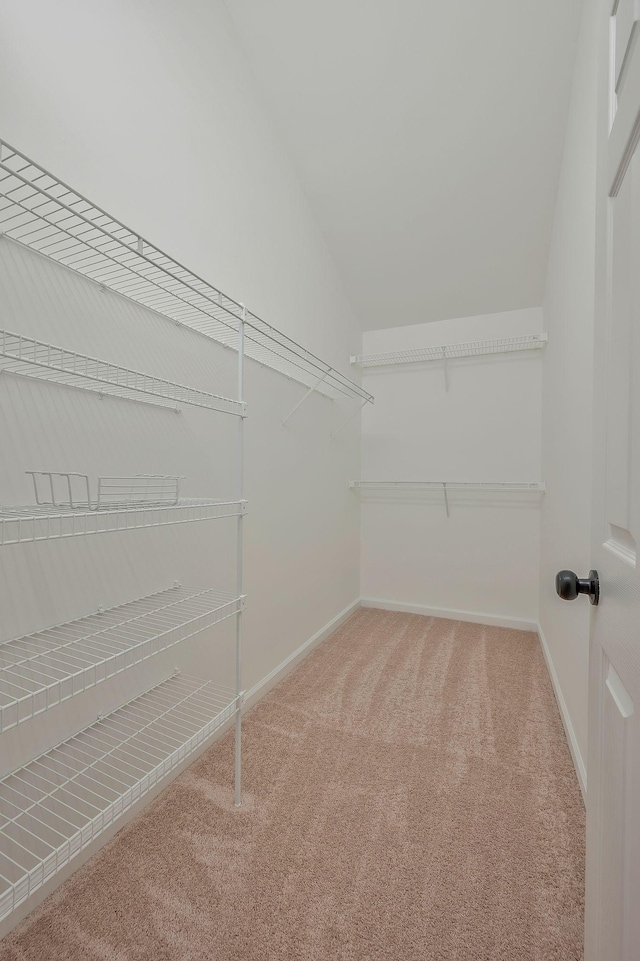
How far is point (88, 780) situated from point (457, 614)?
2621mm

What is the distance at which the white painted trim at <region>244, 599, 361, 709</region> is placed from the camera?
212cm

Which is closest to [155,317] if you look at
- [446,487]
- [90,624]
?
[90,624]

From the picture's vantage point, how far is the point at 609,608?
2.10ft

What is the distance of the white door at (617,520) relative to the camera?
1.73 feet

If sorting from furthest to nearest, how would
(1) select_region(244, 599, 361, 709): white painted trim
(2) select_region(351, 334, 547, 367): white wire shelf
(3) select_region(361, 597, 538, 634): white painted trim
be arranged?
(3) select_region(361, 597, 538, 634): white painted trim → (2) select_region(351, 334, 547, 367): white wire shelf → (1) select_region(244, 599, 361, 709): white painted trim

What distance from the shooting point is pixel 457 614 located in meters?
3.29

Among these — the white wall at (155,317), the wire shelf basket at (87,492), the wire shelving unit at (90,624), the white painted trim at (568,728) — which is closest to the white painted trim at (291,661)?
the white wall at (155,317)

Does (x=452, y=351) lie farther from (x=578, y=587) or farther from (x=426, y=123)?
(x=578, y=587)

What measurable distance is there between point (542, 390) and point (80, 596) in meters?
2.96

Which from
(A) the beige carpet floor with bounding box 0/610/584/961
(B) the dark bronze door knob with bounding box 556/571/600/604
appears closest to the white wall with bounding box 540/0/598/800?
(A) the beige carpet floor with bounding box 0/610/584/961

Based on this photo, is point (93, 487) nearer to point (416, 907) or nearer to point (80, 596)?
point (80, 596)

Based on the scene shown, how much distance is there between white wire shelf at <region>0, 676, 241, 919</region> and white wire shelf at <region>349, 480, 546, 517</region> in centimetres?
210

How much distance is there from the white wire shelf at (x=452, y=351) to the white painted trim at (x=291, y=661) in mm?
1845

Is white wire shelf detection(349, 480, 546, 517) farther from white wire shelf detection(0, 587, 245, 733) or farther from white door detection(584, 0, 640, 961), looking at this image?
white door detection(584, 0, 640, 961)
